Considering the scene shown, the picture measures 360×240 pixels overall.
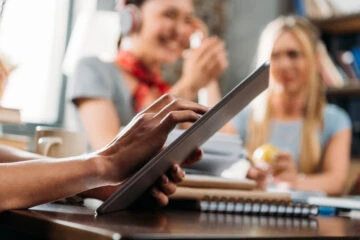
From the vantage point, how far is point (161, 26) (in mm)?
2203

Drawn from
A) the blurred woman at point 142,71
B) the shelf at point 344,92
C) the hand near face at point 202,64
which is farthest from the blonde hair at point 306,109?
the shelf at point 344,92

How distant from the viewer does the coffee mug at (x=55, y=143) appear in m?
0.98

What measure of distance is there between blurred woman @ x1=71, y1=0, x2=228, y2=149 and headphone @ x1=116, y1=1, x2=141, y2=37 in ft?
0.08

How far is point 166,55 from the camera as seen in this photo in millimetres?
2254

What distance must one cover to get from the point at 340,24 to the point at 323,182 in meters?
1.42

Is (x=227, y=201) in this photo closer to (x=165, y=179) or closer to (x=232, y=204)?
(x=232, y=204)

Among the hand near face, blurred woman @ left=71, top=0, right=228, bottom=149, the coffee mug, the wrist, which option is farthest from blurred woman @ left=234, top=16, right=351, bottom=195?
the wrist

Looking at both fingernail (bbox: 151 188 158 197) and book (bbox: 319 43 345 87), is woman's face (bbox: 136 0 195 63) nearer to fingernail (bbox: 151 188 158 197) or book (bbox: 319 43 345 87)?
book (bbox: 319 43 345 87)

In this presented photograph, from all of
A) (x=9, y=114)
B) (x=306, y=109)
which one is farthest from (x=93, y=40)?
(x=9, y=114)

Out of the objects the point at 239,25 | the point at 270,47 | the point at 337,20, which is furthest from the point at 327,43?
the point at 270,47

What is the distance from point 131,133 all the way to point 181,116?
0.20 feet

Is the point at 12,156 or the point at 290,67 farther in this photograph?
the point at 290,67

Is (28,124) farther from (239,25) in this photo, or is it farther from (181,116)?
(181,116)

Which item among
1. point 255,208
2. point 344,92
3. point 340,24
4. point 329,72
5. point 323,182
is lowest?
point 323,182
